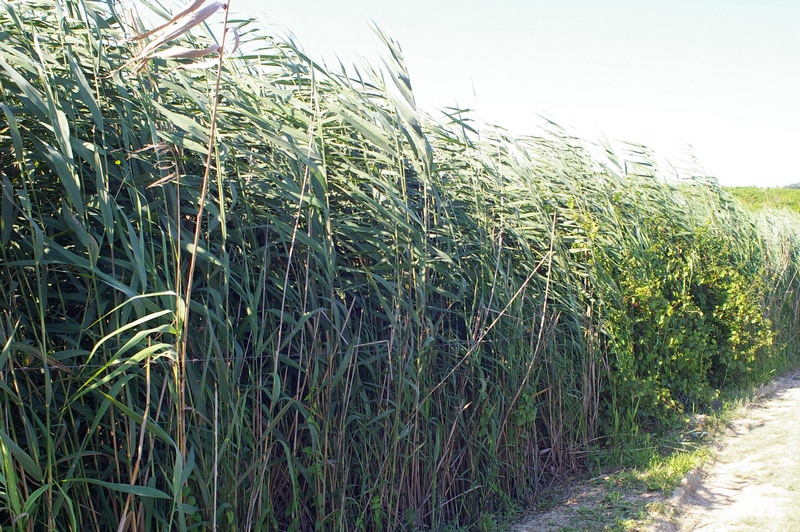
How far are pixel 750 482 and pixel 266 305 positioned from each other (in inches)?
126

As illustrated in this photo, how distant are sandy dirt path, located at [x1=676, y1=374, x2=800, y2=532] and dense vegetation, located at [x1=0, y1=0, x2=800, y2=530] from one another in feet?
2.06

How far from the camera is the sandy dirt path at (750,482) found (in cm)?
340

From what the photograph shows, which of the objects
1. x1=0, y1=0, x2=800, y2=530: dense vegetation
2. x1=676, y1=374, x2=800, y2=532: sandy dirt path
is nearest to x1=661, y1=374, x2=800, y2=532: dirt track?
x1=676, y1=374, x2=800, y2=532: sandy dirt path

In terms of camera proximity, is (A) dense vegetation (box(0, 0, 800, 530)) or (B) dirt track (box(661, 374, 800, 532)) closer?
(A) dense vegetation (box(0, 0, 800, 530))

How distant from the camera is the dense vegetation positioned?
1939 mm

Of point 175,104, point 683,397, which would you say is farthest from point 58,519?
point 683,397

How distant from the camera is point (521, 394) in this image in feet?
11.6

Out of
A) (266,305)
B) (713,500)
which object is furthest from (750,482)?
(266,305)

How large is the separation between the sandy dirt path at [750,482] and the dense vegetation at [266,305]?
0.63m

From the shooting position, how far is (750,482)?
157 inches

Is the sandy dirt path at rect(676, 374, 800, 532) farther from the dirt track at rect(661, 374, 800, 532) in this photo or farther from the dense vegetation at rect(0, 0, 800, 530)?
the dense vegetation at rect(0, 0, 800, 530)

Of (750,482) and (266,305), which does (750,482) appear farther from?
(266,305)

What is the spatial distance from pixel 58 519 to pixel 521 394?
2.28 m

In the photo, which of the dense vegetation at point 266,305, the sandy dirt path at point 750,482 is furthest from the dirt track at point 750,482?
the dense vegetation at point 266,305
